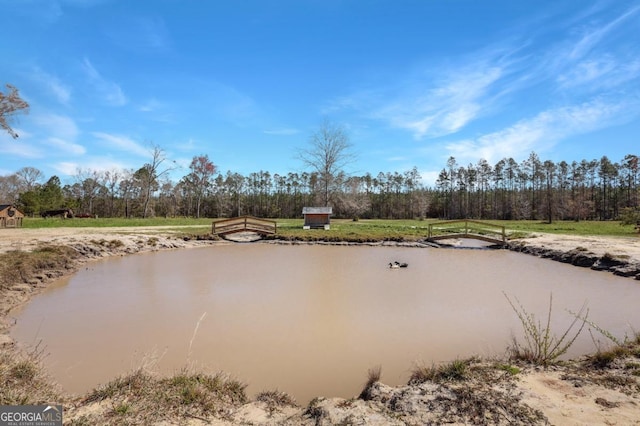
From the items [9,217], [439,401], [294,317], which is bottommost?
[294,317]

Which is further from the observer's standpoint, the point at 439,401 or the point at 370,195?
the point at 370,195

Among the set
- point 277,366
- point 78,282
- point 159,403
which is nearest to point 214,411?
point 159,403

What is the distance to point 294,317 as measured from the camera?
7.01 metres

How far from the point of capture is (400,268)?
12789 millimetres

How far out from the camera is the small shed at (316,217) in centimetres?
2770

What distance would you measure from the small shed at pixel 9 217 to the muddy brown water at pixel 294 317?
1634cm

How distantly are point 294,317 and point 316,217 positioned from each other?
2121 cm

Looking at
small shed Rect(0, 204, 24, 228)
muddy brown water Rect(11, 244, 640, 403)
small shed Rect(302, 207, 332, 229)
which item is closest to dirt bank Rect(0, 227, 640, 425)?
muddy brown water Rect(11, 244, 640, 403)

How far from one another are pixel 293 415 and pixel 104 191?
204ft

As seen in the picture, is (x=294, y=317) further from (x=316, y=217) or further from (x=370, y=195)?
(x=370, y=195)

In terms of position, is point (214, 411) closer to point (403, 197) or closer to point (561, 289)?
point (561, 289)

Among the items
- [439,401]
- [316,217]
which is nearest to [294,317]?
[439,401]

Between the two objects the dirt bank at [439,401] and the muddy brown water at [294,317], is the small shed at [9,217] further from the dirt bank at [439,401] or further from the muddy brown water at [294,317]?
the dirt bank at [439,401]

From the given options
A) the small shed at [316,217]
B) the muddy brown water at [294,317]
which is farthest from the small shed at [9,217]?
the small shed at [316,217]
